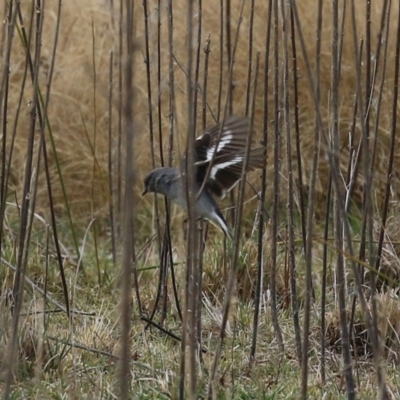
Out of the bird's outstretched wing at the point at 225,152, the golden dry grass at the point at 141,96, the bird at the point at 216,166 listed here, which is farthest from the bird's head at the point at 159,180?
the golden dry grass at the point at 141,96

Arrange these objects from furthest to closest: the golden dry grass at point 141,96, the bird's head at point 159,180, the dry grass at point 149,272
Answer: the golden dry grass at point 141,96
the bird's head at point 159,180
the dry grass at point 149,272

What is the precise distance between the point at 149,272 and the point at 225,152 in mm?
1364

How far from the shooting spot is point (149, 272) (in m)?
4.02

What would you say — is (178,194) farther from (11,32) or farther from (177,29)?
(177,29)

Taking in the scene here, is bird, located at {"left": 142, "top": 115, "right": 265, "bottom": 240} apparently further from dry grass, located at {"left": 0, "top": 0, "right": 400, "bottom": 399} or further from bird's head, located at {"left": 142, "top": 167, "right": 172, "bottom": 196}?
dry grass, located at {"left": 0, "top": 0, "right": 400, "bottom": 399}

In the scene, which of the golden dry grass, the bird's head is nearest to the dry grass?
the golden dry grass

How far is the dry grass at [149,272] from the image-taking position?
2633 millimetres

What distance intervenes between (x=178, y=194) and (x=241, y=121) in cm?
33

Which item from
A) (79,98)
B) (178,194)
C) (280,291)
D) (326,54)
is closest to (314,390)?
(178,194)

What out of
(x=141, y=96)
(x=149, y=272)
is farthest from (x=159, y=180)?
(x=141, y=96)

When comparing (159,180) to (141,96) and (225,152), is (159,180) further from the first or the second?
(141,96)

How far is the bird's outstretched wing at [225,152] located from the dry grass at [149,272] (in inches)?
9.1

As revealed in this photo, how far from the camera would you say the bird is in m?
2.74

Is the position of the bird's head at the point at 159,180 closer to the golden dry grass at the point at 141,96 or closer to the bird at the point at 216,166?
the bird at the point at 216,166
